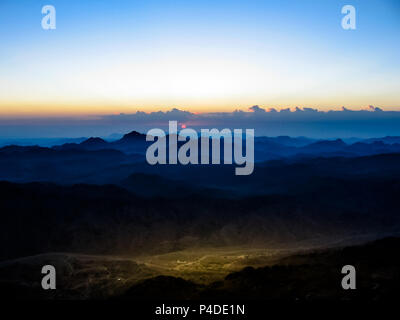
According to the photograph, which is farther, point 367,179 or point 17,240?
point 367,179

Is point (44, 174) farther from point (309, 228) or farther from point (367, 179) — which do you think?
point (367, 179)

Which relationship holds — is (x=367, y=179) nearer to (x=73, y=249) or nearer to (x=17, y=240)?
(x=73, y=249)

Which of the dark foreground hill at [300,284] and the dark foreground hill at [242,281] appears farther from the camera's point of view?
the dark foreground hill at [242,281]

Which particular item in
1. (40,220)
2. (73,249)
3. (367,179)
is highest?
(367,179)

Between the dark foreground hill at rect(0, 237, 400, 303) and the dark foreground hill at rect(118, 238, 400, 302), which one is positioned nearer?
the dark foreground hill at rect(118, 238, 400, 302)

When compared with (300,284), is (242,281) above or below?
below

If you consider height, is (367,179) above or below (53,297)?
above

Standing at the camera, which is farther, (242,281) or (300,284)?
(242,281)
